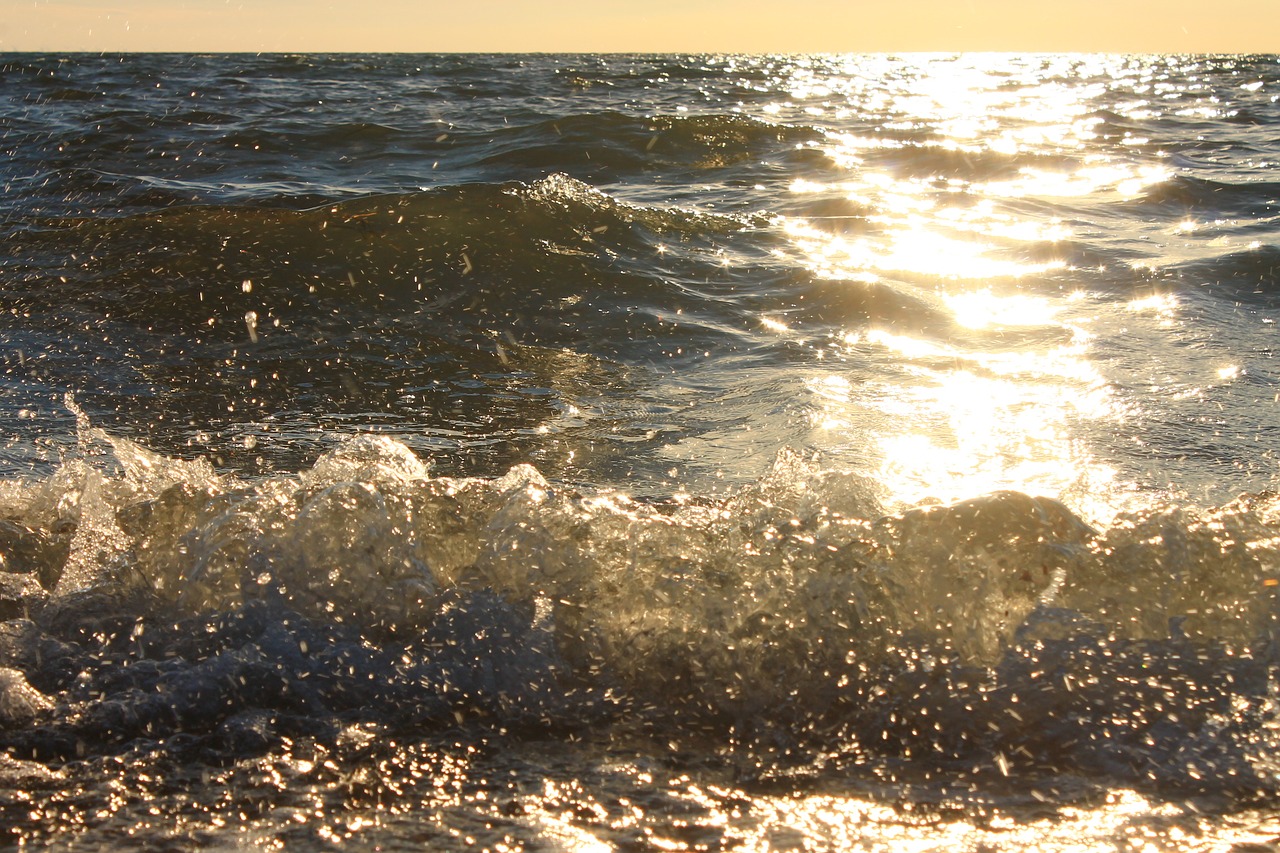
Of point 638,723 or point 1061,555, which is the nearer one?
point 638,723

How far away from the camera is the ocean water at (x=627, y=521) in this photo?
1994 millimetres

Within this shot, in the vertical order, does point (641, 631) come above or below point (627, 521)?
below

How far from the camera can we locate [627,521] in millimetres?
2754

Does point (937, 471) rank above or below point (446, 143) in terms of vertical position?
below

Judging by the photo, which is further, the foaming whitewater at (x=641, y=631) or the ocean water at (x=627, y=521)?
the foaming whitewater at (x=641, y=631)

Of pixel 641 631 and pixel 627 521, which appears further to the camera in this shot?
pixel 627 521

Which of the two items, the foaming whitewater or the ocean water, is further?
the foaming whitewater

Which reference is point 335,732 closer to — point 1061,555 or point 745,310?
point 1061,555

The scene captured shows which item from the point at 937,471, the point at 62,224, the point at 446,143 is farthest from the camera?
the point at 446,143

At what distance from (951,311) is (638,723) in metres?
4.45

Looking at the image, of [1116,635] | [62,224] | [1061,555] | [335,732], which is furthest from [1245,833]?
[62,224]

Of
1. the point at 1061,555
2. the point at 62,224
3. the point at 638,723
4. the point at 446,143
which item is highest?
the point at 446,143

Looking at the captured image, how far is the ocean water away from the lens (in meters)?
1.99

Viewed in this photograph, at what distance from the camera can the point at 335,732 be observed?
6.97 ft
